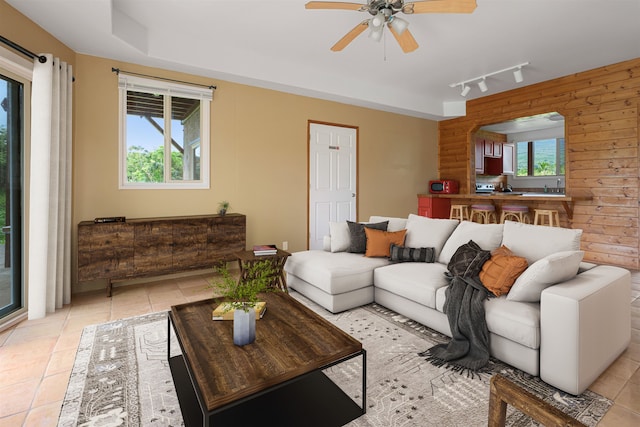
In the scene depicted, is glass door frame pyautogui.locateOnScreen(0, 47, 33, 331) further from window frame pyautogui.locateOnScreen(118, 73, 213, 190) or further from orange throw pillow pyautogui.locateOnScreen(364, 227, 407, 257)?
orange throw pillow pyautogui.locateOnScreen(364, 227, 407, 257)

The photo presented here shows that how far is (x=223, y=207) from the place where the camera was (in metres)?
4.52

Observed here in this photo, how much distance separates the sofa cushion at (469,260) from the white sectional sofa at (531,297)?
157mm

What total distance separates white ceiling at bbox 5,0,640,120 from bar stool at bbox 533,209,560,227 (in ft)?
7.08

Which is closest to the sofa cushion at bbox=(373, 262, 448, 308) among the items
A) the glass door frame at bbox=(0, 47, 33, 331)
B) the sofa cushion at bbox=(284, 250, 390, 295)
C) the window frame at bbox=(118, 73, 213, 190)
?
the sofa cushion at bbox=(284, 250, 390, 295)

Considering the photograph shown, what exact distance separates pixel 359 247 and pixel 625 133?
4284mm

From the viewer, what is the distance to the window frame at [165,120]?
3.95 m

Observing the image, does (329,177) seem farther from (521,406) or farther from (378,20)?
(521,406)

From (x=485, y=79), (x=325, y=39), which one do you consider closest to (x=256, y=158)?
(x=325, y=39)

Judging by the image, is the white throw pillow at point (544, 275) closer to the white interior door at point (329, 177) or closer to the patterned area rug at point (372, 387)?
the patterned area rug at point (372, 387)

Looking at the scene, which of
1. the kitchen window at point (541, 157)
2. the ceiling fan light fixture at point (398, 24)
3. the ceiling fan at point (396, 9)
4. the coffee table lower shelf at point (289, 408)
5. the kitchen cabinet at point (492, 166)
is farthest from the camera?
the kitchen cabinet at point (492, 166)

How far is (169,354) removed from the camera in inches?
88.1

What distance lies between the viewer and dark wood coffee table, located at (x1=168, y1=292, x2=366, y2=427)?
139 cm

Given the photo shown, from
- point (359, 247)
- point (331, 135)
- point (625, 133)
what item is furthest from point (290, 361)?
point (625, 133)

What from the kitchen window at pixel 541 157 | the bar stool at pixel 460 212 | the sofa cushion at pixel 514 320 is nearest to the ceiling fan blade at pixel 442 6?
the sofa cushion at pixel 514 320
